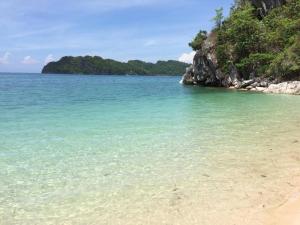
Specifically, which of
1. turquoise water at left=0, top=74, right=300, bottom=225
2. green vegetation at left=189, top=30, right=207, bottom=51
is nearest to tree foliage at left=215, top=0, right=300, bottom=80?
green vegetation at left=189, top=30, right=207, bottom=51

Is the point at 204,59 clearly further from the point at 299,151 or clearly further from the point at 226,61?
the point at 299,151

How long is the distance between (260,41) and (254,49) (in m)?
1.16

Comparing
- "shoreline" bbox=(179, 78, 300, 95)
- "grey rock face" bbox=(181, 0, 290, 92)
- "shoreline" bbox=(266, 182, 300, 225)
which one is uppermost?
"grey rock face" bbox=(181, 0, 290, 92)

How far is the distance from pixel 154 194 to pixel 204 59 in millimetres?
44830

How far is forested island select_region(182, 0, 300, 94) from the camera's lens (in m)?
37.2

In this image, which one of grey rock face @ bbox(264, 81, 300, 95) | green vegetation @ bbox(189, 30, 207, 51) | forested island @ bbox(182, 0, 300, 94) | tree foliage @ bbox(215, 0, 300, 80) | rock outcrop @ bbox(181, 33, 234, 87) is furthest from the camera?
Result: green vegetation @ bbox(189, 30, 207, 51)

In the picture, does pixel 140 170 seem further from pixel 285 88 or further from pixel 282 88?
pixel 282 88

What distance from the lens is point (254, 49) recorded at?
44969 mm

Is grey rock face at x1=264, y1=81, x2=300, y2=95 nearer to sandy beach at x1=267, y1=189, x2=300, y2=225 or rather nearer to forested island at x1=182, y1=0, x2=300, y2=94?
forested island at x1=182, y1=0, x2=300, y2=94

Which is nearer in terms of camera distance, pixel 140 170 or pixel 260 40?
pixel 140 170

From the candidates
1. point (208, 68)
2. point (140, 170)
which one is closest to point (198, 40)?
point (208, 68)

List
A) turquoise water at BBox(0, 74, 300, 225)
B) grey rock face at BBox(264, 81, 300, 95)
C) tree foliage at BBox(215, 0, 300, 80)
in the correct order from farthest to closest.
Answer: tree foliage at BBox(215, 0, 300, 80)
grey rock face at BBox(264, 81, 300, 95)
turquoise water at BBox(0, 74, 300, 225)

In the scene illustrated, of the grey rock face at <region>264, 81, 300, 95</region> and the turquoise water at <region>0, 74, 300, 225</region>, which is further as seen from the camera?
the grey rock face at <region>264, 81, 300, 95</region>

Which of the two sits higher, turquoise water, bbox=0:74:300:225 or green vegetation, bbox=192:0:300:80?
green vegetation, bbox=192:0:300:80
